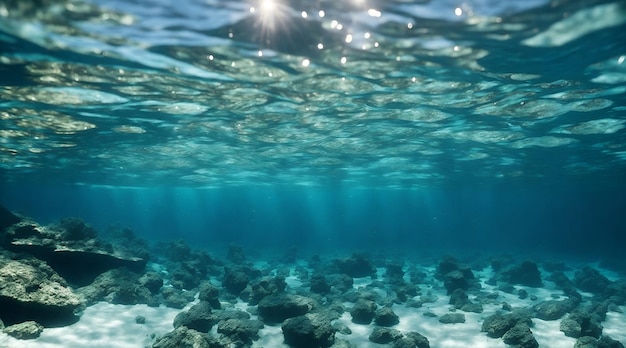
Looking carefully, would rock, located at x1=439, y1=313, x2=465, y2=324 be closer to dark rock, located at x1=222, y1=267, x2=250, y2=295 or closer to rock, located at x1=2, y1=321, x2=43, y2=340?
dark rock, located at x1=222, y1=267, x2=250, y2=295

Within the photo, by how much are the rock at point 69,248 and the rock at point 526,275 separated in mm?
22695

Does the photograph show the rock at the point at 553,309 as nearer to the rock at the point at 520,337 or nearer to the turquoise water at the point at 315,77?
the rock at the point at 520,337

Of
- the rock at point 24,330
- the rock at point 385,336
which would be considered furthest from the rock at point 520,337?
the rock at point 24,330

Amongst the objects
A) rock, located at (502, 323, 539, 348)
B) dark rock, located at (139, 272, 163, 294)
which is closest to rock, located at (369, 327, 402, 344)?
rock, located at (502, 323, 539, 348)

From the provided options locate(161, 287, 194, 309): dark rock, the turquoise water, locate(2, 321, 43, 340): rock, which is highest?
the turquoise water

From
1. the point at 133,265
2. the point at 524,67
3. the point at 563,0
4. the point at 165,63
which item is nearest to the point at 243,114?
the point at 165,63

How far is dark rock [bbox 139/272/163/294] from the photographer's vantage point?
1653 cm

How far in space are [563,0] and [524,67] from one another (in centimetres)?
359

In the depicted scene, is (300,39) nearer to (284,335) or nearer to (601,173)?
(284,335)

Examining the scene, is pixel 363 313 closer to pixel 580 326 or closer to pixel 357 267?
pixel 580 326

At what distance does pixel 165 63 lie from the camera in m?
11.7

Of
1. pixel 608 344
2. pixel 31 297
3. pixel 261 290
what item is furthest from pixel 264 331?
pixel 608 344

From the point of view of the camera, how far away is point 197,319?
11797 mm

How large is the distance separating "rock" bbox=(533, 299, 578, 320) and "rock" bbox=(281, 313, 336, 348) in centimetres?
959
